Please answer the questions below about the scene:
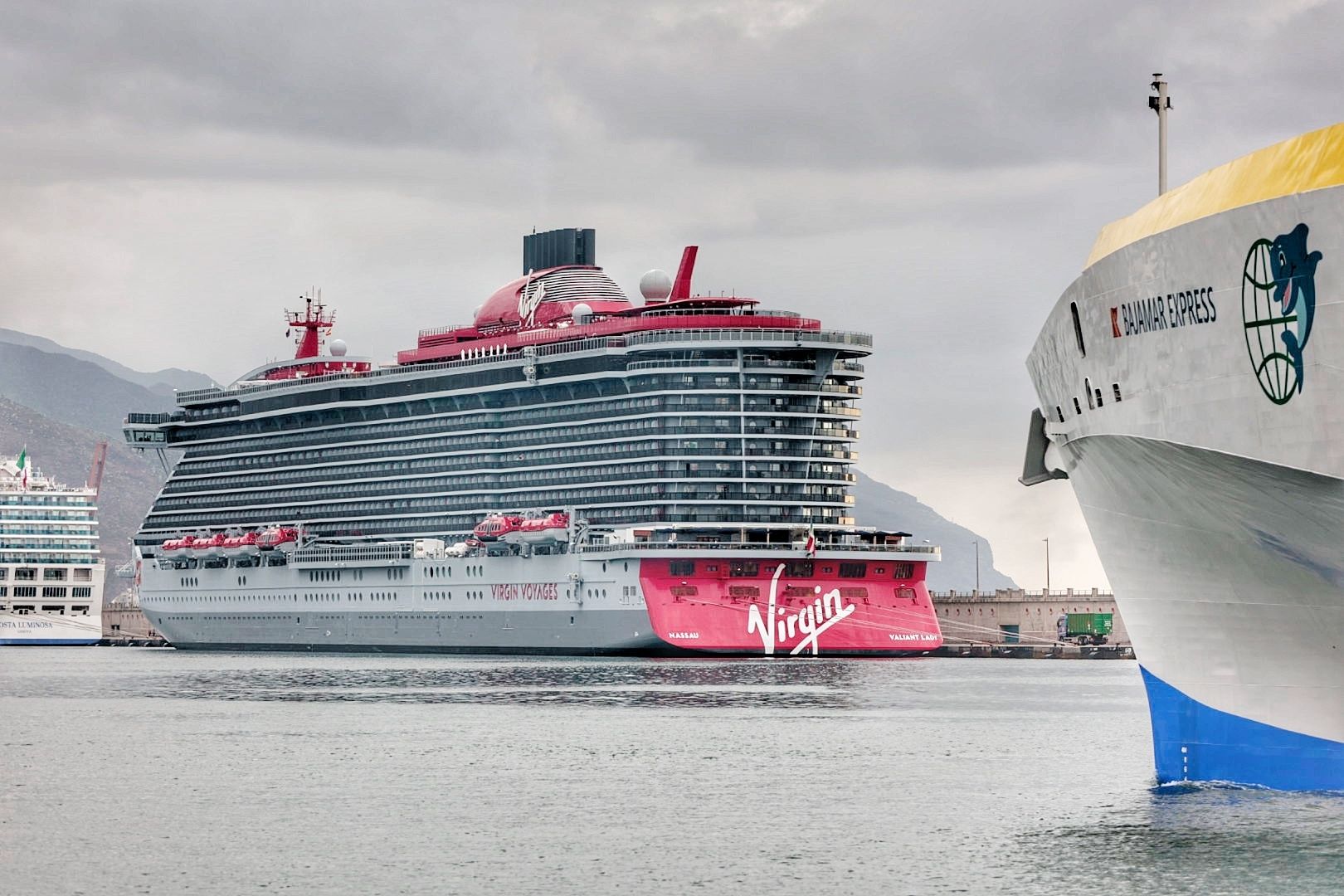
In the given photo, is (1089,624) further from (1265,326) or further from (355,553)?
(1265,326)

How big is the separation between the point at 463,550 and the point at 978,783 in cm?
7936

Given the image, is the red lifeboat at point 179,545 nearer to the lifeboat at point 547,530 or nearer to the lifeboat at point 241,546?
the lifeboat at point 241,546

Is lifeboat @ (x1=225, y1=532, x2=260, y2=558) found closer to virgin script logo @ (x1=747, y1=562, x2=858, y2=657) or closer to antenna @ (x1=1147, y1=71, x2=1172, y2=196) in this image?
virgin script logo @ (x1=747, y1=562, x2=858, y2=657)

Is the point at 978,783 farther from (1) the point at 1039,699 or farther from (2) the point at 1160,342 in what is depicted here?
(1) the point at 1039,699

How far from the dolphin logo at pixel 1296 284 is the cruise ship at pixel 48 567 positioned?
565 ft

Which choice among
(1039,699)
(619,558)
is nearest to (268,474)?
(619,558)

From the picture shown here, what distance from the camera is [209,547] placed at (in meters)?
141

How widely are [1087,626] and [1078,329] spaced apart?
10763 cm

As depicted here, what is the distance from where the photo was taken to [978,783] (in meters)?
43.5

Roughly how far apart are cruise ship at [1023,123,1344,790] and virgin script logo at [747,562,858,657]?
72.5 meters

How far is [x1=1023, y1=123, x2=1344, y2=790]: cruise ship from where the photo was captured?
24969 mm

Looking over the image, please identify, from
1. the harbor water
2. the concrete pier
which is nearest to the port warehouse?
the concrete pier

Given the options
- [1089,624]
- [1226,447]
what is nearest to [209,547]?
[1089,624]

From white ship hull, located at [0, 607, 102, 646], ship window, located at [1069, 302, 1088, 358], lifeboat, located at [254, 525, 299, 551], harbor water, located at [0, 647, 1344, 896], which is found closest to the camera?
harbor water, located at [0, 647, 1344, 896]
